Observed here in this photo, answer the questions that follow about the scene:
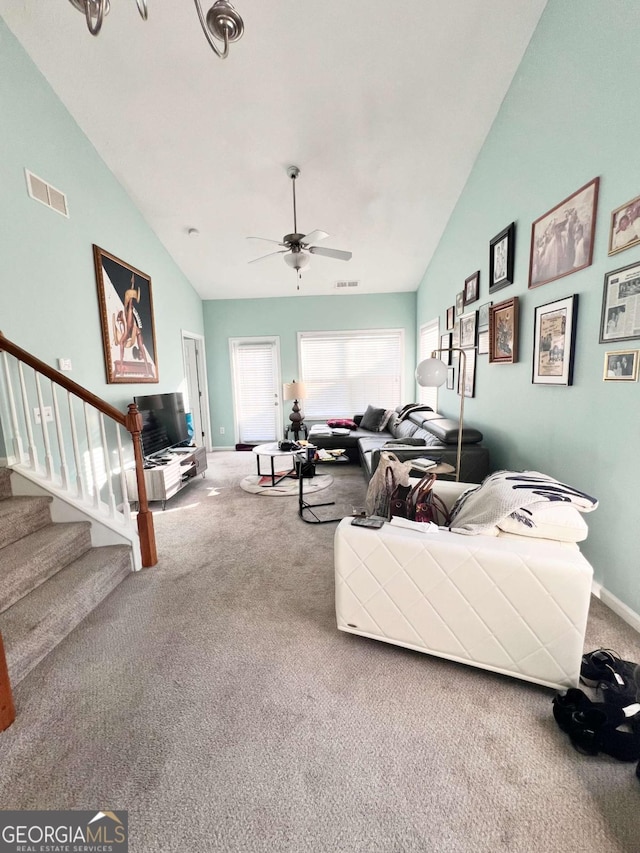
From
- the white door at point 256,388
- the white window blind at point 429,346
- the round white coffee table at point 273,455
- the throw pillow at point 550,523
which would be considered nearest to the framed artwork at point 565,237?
the throw pillow at point 550,523

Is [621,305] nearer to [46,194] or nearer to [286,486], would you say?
[286,486]

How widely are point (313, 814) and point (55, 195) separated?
409 centimetres

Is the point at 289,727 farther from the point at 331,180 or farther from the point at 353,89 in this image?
the point at 331,180

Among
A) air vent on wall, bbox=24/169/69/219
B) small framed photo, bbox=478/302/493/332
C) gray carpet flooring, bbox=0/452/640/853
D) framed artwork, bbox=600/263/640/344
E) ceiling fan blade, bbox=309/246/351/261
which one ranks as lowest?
gray carpet flooring, bbox=0/452/640/853

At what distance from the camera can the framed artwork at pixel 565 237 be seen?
1.98 meters

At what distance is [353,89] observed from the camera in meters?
2.73

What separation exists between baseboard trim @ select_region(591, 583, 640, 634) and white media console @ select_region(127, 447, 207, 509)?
3.47 meters

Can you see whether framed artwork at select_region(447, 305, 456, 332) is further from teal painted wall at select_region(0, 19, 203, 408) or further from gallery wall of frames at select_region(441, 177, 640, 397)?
teal painted wall at select_region(0, 19, 203, 408)

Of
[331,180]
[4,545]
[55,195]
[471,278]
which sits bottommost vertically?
[4,545]

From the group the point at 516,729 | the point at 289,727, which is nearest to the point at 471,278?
the point at 516,729

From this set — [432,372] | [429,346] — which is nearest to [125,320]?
[432,372]

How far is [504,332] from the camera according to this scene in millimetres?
3000

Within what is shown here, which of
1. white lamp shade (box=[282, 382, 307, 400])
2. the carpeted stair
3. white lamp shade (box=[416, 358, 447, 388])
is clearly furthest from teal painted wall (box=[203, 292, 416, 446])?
the carpeted stair

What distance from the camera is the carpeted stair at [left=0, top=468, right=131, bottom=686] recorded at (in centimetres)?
164
